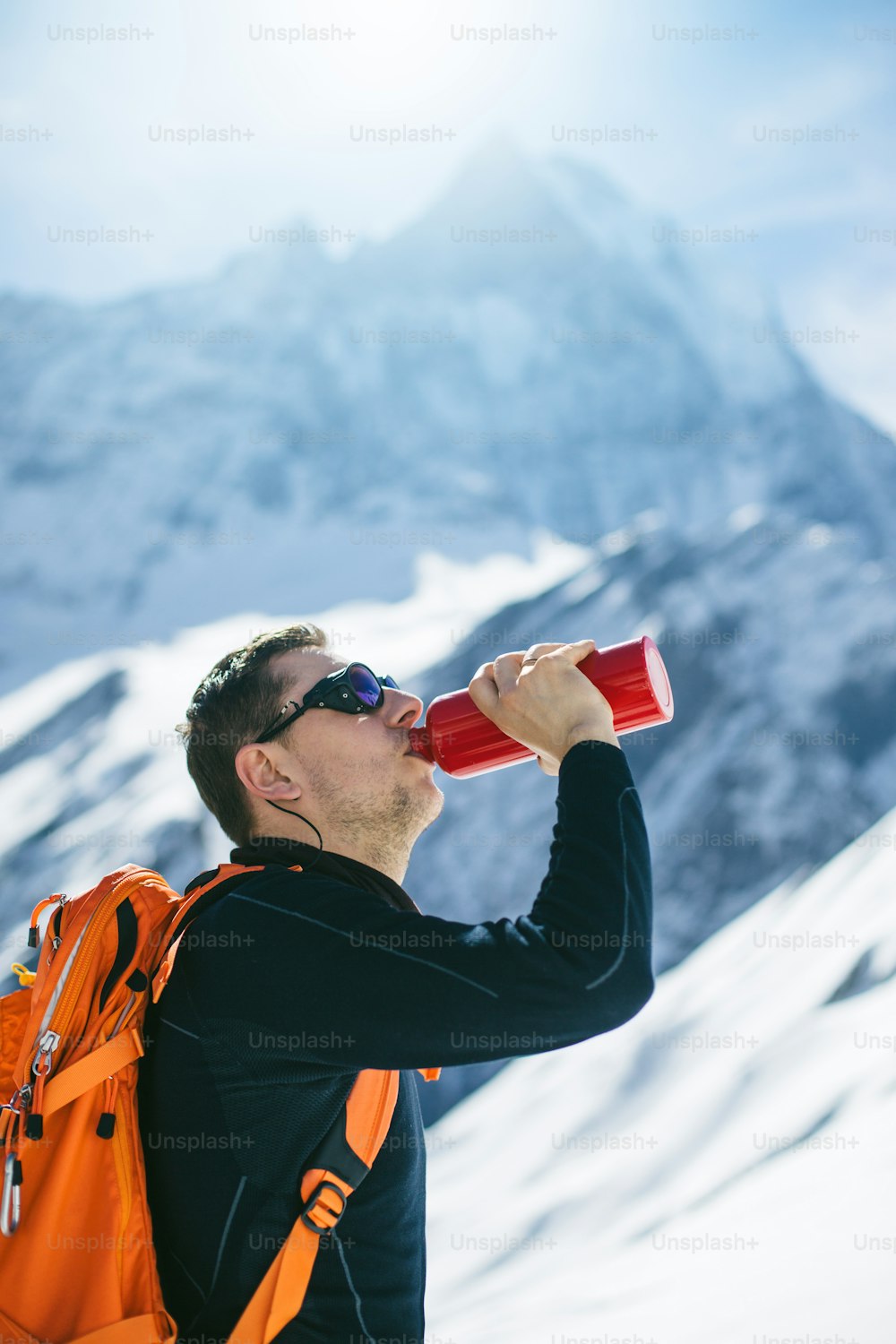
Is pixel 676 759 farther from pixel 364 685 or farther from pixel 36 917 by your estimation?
pixel 36 917

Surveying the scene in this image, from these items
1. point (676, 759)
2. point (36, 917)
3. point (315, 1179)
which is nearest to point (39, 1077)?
point (36, 917)

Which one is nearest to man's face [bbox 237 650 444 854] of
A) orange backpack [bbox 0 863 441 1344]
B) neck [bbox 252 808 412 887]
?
neck [bbox 252 808 412 887]

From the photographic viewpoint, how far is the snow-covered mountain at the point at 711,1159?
12.3 feet

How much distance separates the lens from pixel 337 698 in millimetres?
2135

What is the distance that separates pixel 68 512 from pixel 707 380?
2405cm

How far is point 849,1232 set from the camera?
144 inches

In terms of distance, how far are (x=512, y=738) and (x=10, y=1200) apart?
3.82ft

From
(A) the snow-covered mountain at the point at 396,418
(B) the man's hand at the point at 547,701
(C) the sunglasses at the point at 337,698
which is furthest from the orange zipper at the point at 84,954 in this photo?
(A) the snow-covered mountain at the point at 396,418

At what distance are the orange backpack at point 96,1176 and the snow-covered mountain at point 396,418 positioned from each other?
22.6 meters

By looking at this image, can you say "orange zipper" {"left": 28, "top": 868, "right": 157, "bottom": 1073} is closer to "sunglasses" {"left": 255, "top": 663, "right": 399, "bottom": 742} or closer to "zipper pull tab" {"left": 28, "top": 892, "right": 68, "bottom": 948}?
"zipper pull tab" {"left": 28, "top": 892, "right": 68, "bottom": 948}

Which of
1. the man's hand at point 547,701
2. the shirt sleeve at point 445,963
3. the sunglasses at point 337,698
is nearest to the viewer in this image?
the shirt sleeve at point 445,963

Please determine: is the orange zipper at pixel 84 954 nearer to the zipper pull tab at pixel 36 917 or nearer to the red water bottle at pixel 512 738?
the zipper pull tab at pixel 36 917

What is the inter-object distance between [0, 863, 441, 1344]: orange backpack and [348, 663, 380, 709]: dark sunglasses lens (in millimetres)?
560

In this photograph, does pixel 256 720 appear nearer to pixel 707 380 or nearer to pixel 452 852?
pixel 452 852
